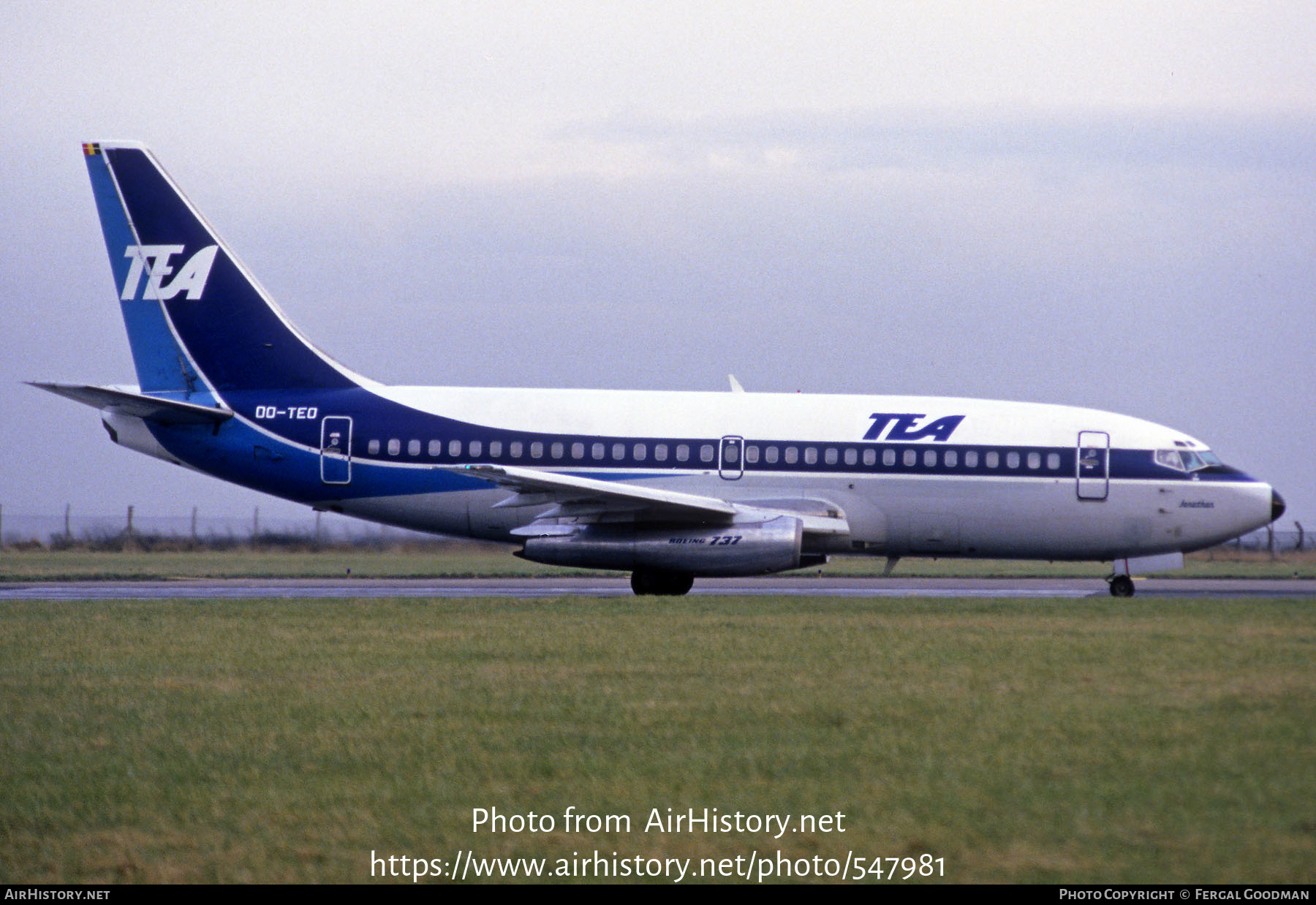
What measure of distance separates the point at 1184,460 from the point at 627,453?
999 centimetres

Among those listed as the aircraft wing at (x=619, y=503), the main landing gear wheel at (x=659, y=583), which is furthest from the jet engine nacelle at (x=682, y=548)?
the main landing gear wheel at (x=659, y=583)

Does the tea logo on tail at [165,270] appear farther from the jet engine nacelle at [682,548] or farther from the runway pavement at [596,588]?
the jet engine nacelle at [682,548]

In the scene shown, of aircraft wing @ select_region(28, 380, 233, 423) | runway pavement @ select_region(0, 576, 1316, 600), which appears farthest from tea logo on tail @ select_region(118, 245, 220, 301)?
runway pavement @ select_region(0, 576, 1316, 600)

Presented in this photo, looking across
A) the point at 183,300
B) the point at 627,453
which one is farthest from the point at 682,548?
the point at 183,300

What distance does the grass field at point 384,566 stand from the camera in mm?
35469

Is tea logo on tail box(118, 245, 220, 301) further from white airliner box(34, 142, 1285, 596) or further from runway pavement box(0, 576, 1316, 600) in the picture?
runway pavement box(0, 576, 1316, 600)

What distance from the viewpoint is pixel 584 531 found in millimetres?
25000

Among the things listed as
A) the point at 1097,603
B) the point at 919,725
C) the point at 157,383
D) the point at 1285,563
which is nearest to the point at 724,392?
the point at 1097,603

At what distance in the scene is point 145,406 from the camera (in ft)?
85.5

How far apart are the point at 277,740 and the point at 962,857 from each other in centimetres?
546

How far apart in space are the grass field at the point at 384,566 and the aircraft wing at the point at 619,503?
371 inches

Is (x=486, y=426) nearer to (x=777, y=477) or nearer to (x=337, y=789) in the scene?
(x=777, y=477)

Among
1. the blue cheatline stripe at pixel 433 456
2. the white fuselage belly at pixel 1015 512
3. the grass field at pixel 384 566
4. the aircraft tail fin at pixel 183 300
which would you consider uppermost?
the aircraft tail fin at pixel 183 300

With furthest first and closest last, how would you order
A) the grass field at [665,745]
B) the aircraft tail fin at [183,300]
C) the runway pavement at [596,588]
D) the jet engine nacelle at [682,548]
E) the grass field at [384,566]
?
the grass field at [384,566] → the aircraft tail fin at [183,300] → the runway pavement at [596,588] → the jet engine nacelle at [682,548] → the grass field at [665,745]
